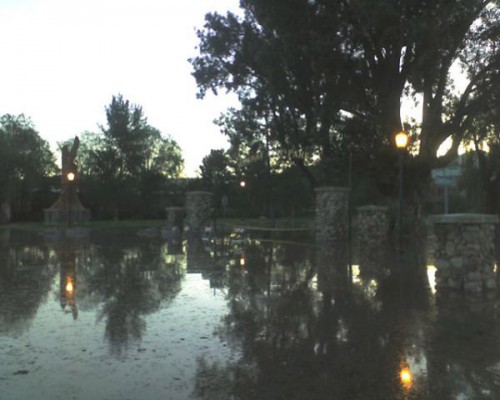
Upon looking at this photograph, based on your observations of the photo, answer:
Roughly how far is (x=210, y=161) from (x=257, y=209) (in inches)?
524

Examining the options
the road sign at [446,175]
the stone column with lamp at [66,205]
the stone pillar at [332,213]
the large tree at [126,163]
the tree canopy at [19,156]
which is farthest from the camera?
the large tree at [126,163]

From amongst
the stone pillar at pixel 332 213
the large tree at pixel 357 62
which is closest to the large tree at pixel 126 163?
the large tree at pixel 357 62

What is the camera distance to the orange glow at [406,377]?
5.14m

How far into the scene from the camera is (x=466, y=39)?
84.4 ft

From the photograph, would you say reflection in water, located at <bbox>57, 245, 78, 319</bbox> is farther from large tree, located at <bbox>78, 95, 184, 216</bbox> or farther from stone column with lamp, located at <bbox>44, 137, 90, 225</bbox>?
large tree, located at <bbox>78, 95, 184, 216</bbox>

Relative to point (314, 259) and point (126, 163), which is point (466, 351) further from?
point (126, 163)

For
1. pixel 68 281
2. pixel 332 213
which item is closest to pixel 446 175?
pixel 68 281

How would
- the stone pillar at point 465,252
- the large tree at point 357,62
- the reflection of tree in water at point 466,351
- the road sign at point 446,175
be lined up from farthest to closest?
1. the large tree at point 357,62
2. the road sign at point 446,175
3. the stone pillar at point 465,252
4. the reflection of tree in water at point 466,351

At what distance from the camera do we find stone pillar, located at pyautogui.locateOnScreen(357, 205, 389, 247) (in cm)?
2252

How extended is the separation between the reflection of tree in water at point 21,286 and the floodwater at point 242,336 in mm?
40

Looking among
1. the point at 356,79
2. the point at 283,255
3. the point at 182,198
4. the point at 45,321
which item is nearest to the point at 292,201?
the point at 182,198

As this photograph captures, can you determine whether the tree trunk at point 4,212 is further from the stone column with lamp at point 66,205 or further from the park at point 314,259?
the stone column with lamp at point 66,205

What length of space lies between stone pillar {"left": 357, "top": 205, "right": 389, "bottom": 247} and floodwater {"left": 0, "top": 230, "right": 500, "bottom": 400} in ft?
29.3

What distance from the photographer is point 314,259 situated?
645 inches
